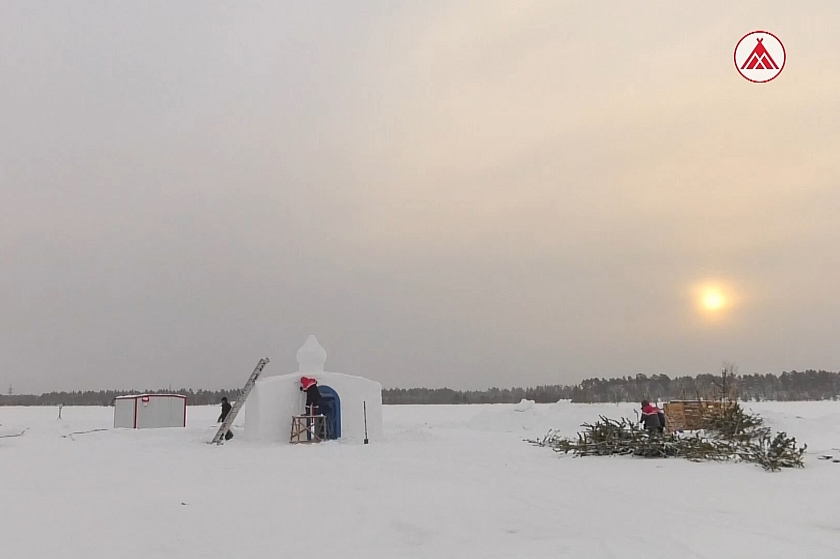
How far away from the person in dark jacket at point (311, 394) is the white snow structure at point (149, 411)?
11137 millimetres

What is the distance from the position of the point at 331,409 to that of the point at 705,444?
36.2 ft

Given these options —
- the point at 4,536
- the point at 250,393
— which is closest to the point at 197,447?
the point at 250,393

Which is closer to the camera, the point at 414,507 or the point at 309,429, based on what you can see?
A: the point at 414,507

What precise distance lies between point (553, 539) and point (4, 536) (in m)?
5.03

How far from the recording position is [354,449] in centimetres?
1644

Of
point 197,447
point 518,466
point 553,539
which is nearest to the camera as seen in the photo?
point 553,539

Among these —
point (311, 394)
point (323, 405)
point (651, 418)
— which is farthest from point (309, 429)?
point (651, 418)

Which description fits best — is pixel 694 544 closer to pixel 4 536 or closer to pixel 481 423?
pixel 4 536

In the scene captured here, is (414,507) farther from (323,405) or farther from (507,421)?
(507,421)

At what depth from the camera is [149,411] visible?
91.7 feet

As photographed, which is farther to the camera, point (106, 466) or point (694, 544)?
point (106, 466)

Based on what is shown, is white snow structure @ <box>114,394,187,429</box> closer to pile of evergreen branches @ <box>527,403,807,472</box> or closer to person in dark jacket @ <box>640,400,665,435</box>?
pile of evergreen branches @ <box>527,403,807,472</box>

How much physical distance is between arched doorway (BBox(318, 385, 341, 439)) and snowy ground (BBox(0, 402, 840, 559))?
589 cm

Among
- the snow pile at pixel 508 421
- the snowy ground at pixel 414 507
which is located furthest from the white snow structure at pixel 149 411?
the snowy ground at pixel 414 507
